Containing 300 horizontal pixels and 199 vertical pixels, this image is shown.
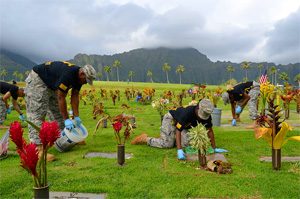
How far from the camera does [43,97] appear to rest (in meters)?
5.33

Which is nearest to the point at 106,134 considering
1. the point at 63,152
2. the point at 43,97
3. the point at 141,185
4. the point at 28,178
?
the point at 63,152

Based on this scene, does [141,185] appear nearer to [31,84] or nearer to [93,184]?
[93,184]

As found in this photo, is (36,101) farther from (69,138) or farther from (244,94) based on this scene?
(244,94)

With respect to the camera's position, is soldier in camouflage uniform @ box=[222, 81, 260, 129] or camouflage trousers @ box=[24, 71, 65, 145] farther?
soldier in camouflage uniform @ box=[222, 81, 260, 129]

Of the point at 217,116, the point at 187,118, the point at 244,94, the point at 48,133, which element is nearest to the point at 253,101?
the point at 244,94

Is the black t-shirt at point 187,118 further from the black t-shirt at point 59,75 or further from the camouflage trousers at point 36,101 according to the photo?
the camouflage trousers at point 36,101

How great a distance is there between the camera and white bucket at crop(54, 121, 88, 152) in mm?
5126

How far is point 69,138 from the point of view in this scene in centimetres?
511

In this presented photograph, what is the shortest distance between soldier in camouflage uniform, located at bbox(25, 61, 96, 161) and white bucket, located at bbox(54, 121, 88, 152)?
15 centimetres

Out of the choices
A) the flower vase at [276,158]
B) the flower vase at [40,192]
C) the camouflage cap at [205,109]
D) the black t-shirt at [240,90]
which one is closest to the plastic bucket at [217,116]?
the black t-shirt at [240,90]

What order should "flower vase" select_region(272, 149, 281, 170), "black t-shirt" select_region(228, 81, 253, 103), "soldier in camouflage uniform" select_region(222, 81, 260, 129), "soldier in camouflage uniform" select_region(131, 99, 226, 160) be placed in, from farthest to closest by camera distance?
"black t-shirt" select_region(228, 81, 253, 103)
"soldier in camouflage uniform" select_region(222, 81, 260, 129)
"soldier in camouflage uniform" select_region(131, 99, 226, 160)
"flower vase" select_region(272, 149, 281, 170)

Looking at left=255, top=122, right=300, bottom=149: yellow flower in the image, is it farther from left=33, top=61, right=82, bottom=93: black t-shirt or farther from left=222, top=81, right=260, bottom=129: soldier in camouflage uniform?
left=222, top=81, right=260, bottom=129: soldier in camouflage uniform

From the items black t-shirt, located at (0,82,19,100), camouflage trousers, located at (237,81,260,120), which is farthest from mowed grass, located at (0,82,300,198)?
black t-shirt, located at (0,82,19,100)

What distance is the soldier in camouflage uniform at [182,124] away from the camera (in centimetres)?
476
